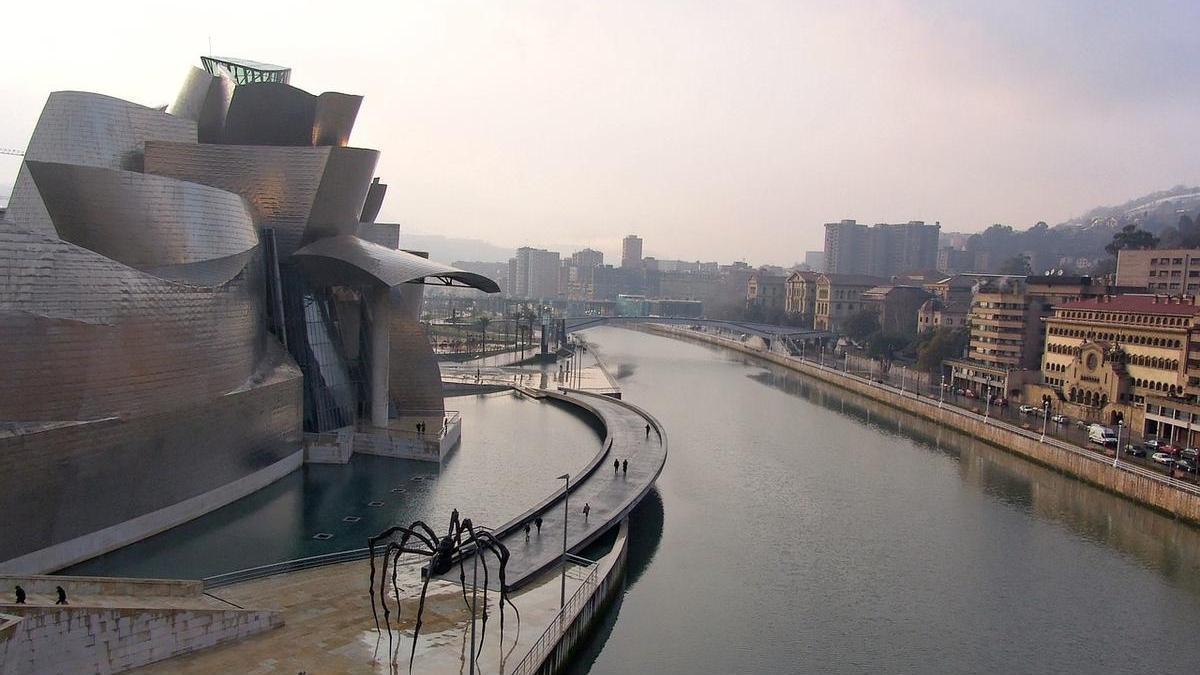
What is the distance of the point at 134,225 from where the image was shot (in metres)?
20.6

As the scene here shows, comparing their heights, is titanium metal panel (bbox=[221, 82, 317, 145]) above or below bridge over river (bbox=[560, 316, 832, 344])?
above

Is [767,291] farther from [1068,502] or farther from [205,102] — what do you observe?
[205,102]

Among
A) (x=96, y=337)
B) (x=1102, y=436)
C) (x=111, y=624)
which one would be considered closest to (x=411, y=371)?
(x=96, y=337)

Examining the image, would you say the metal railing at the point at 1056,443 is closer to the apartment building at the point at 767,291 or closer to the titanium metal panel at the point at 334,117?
the titanium metal panel at the point at 334,117

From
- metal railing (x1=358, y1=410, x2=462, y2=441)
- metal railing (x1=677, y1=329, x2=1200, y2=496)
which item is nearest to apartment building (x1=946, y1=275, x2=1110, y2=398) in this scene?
metal railing (x1=677, y1=329, x2=1200, y2=496)

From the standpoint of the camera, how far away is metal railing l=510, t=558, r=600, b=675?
12.9 meters

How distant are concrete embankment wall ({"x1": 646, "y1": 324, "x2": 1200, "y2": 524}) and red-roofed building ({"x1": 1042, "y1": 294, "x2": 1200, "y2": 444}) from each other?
16.0 ft

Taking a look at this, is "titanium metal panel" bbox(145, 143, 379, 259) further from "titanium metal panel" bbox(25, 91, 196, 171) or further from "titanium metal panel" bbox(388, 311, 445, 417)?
"titanium metal panel" bbox(388, 311, 445, 417)

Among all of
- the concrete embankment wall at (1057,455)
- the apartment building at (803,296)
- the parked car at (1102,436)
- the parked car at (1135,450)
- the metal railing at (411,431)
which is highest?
the apartment building at (803,296)

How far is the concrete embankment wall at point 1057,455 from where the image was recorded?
25.3 meters

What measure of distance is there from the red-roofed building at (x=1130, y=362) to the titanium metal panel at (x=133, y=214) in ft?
115

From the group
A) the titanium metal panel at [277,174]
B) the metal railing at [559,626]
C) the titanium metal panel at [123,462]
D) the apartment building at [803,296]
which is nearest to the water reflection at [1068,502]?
the metal railing at [559,626]

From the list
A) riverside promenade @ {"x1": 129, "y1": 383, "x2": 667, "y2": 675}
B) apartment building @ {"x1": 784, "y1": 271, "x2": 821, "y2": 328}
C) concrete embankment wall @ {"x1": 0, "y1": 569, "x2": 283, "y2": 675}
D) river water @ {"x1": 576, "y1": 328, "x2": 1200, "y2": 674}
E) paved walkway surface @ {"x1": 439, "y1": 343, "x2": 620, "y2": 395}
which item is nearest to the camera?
concrete embankment wall @ {"x1": 0, "y1": 569, "x2": 283, "y2": 675}

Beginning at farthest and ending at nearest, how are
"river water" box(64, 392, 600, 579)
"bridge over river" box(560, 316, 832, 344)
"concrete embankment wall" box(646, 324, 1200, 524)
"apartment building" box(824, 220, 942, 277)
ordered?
"apartment building" box(824, 220, 942, 277), "bridge over river" box(560, 316, 832, 344), "concrete embankment wall" box(646, 324, 1200, 524), "river water" box(64, 392, 600, 579)
